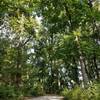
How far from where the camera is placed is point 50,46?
1469 inches

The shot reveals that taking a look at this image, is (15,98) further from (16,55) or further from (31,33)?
(31,33)

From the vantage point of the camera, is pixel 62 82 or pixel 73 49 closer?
pixel 73 49

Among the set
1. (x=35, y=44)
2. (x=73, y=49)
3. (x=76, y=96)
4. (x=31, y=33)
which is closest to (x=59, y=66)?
(x=35, y=44)

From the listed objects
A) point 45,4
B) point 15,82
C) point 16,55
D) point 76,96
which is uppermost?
point 45,4

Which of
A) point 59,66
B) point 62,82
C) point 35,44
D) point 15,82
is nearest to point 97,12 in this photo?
point 15,82

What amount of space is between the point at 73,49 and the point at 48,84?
23.1 metres

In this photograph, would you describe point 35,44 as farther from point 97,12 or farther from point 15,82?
point 97,12

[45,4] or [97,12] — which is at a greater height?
[45,4]

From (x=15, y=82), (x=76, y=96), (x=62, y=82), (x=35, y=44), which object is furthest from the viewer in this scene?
(x=62, y=82)

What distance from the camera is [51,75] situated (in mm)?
39938

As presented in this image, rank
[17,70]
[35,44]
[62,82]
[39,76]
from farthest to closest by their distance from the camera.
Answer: [62,82] < [39,76] < [35,44] < [17,70]

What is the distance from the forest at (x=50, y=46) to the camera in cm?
1591

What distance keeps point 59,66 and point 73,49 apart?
22237 mm

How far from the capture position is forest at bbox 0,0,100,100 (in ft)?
52.2
